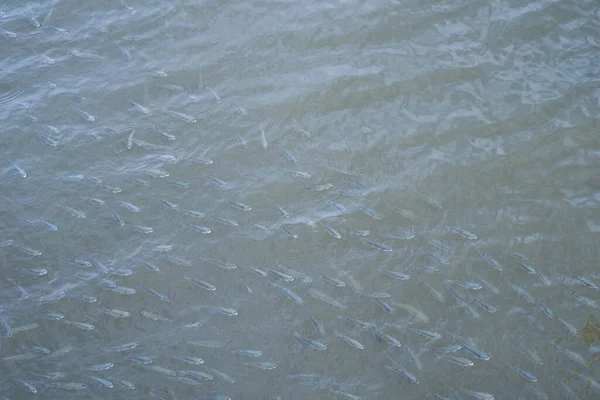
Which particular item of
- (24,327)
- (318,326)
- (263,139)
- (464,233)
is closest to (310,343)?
(318,326)

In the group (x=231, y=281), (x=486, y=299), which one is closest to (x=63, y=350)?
(x=231, y=281)

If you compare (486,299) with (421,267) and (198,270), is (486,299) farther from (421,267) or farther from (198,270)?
(198,270)

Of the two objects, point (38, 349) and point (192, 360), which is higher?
point (38, 349)

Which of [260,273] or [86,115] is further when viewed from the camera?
[86,115]

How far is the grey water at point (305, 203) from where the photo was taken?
5750mm

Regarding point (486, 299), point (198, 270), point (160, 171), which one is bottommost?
point (486, 299)

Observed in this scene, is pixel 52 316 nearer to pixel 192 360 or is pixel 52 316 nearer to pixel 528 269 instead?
pixel 192 360

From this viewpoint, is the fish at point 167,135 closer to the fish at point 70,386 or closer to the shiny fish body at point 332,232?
the shiny fish body at point 332,232

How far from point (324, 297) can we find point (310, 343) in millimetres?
507

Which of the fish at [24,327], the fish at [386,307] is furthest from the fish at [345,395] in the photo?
the fish at [24,327]

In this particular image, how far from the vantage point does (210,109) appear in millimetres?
7352

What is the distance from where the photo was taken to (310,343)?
5.81 meters

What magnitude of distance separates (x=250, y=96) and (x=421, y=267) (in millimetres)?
3159

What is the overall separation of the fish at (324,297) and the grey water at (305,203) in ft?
0.05
